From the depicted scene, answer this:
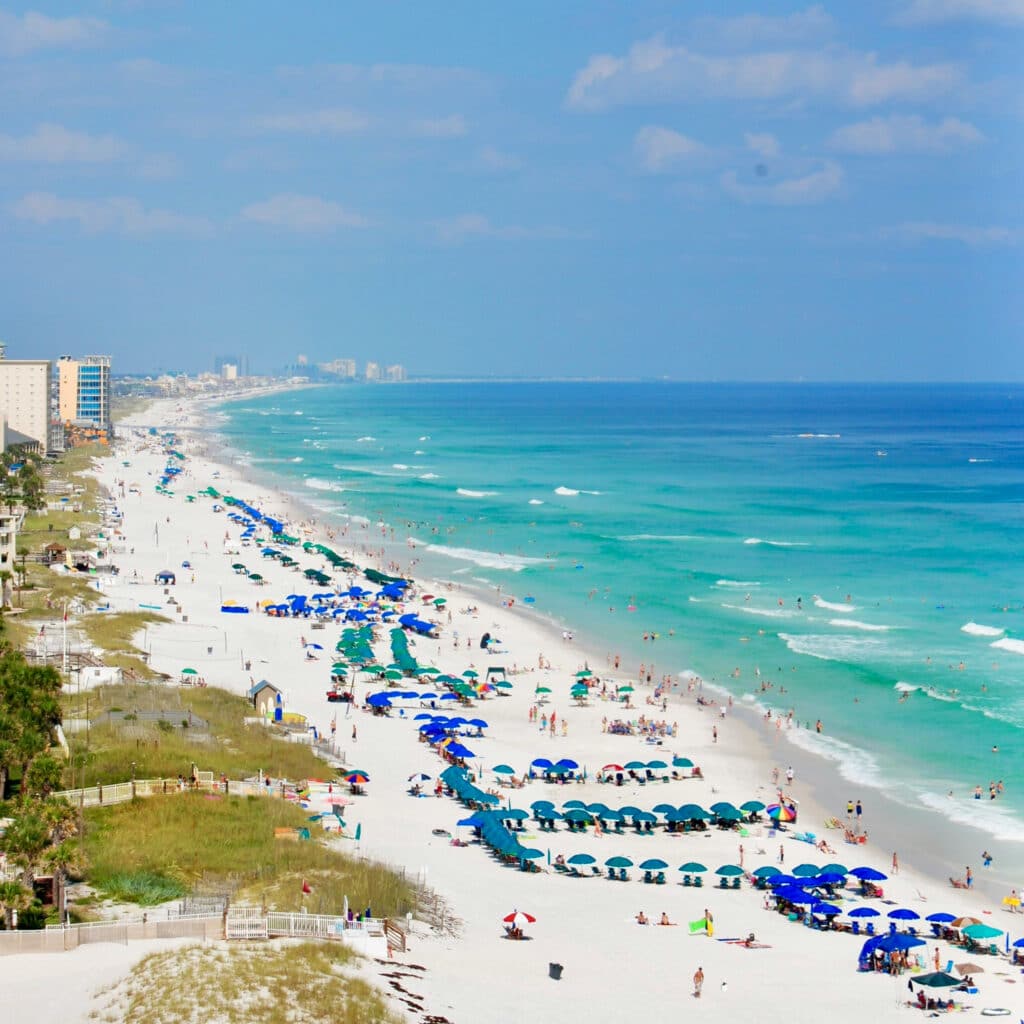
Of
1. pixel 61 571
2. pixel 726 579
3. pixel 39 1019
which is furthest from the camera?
pixel 726 579

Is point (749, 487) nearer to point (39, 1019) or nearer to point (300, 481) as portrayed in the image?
point (300, 481)

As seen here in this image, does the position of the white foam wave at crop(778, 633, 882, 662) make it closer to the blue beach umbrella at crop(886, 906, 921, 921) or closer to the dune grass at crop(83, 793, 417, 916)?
the blue beach umbrella at crop(886, 906, 921, 921)

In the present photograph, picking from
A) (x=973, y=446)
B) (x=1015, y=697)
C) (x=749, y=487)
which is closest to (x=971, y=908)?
(x=1015, y=697)

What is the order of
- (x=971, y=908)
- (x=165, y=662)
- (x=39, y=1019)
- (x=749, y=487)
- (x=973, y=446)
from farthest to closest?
(x=973, y=446)
(x=749, y=487)
(x=165, y=662)
(x=971, y=908)
(x=39, y=1019)

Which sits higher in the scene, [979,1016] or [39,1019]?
[39,1019]

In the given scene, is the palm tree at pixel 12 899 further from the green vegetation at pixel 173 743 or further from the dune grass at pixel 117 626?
the dune grass at pixel 117 626

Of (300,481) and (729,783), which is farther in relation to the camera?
(300,481)
